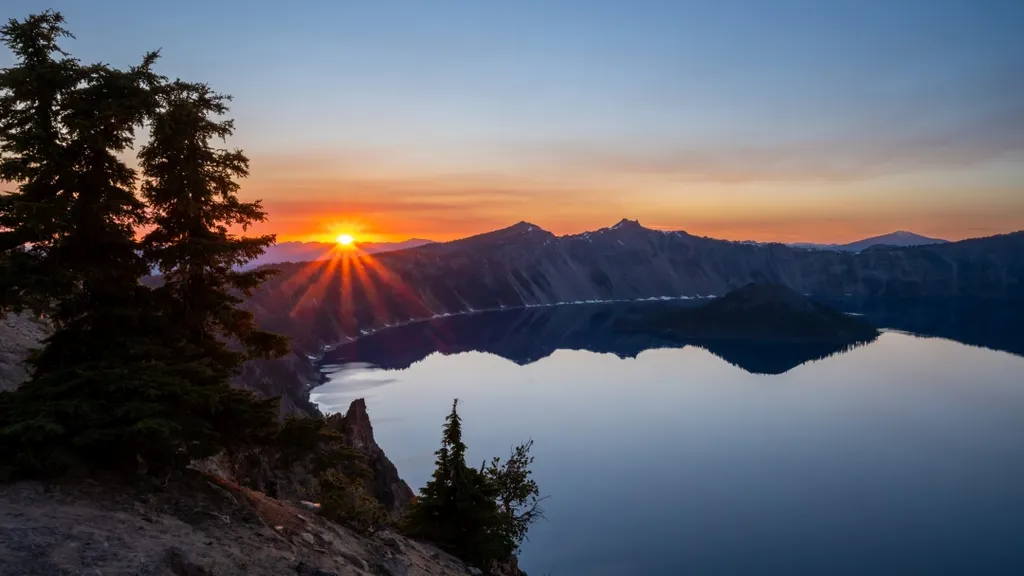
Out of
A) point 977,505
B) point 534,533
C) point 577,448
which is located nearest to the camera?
point 534,533

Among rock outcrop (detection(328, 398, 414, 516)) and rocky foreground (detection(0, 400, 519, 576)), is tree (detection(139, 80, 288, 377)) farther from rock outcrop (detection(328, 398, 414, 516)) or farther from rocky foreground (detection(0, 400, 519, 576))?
rock outcrop (detection(328, 398, 414, 516))

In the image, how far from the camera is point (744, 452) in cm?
8412

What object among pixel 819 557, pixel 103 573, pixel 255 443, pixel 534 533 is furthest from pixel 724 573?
pixel 103 573

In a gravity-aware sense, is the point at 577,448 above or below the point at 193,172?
below

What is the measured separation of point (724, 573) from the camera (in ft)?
164

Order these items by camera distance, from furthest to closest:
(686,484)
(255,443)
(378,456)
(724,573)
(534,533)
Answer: (686,484) → (534,533) → (724,573) → (378,456) → (255,443)

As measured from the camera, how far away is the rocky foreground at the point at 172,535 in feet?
40.1

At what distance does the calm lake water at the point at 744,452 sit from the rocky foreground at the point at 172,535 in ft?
119

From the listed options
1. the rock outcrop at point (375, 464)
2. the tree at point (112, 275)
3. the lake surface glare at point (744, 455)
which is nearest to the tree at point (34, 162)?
the tree at point (112, 275)

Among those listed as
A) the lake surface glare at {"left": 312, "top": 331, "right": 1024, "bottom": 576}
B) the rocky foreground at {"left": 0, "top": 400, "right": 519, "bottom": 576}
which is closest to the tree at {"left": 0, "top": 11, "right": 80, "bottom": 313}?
the rocky foreground at {"left": 0, "top": 400, "right": 519, "bottom": 576}

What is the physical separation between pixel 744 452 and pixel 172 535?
3276 inches

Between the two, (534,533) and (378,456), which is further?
(534,533)

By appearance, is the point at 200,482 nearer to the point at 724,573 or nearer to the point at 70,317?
the point at 70,317

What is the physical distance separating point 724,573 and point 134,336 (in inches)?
1966
